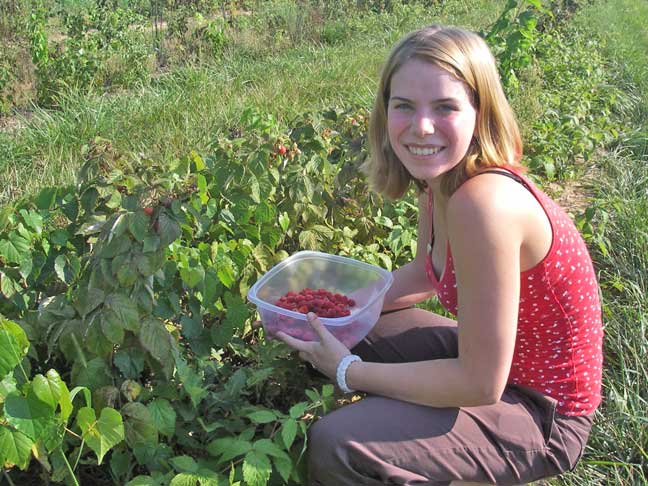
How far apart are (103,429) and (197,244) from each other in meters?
1.12

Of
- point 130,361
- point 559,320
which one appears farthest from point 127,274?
point 559,320

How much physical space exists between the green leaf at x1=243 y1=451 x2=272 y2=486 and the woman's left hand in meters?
0.34

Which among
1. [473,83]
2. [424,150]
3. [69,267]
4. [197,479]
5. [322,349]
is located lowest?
[197,479]

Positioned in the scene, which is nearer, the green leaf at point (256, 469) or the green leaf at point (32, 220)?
the green leaf at point (256, 469)

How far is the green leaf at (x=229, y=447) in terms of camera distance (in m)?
1.62

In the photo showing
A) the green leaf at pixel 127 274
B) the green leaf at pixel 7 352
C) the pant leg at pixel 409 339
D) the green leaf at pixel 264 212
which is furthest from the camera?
the green leaf at pixel 264 212

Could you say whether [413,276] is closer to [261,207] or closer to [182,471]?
[261,207]

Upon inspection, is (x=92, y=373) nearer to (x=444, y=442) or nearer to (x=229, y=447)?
(x=229, y=447)

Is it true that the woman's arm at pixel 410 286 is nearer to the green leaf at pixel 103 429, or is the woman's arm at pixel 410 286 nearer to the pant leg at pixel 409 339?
the pant leg at pixel 409 339

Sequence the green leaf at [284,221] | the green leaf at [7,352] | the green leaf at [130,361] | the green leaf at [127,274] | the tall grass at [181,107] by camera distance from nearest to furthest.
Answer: the green leaf at [7,352]
the green leaf at [127,274]
the green leaf at [130,361]
the green leaf at [284,221]
the tall grass at [181,107]

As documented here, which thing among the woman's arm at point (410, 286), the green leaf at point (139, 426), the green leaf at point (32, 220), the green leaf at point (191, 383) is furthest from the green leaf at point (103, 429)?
the woman's arm at point (410, 286)

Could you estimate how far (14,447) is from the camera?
1.40m

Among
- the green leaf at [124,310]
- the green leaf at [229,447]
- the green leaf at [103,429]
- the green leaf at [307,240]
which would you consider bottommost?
the green leaf at [229,447]

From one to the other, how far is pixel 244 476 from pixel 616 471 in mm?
1146
